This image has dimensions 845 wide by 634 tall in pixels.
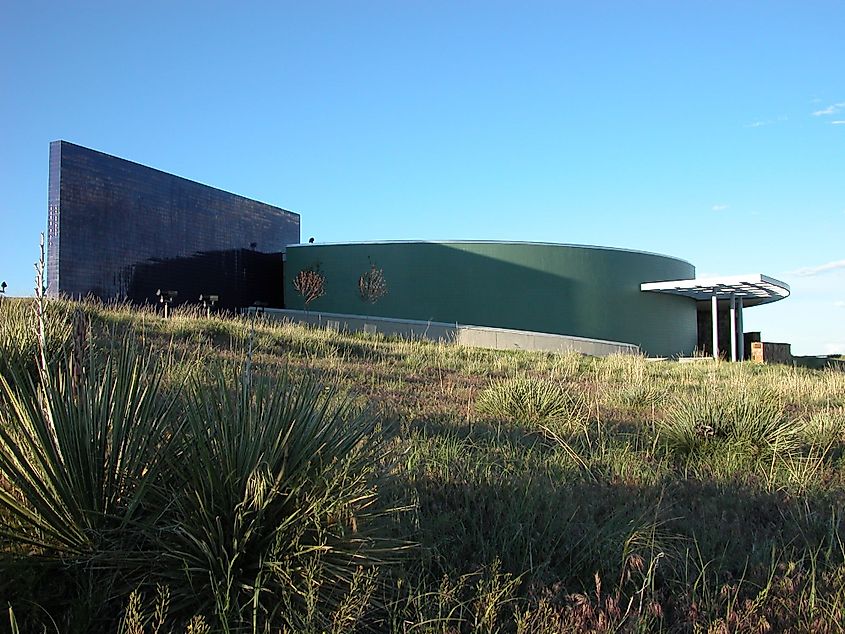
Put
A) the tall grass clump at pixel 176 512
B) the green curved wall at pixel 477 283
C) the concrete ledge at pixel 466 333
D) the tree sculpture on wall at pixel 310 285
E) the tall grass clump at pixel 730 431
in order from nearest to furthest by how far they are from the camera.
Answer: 1. the tall grass clump at pixel 176 512
2. the tall grass clump at pixel 730 431
3. the concrete ledge at pixel 466 333
4. the tree sculpture on wall at pixel 310 285
5. the green curved wall at pixel 477 283

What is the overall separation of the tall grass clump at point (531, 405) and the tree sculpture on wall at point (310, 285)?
22771mm

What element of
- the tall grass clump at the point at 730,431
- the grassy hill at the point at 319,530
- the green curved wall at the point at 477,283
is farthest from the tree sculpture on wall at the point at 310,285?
the grassy hill at the point at 319,530

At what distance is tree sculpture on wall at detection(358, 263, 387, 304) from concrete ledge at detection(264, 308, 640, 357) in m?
2.76

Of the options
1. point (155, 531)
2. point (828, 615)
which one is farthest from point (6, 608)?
point (828, 615)

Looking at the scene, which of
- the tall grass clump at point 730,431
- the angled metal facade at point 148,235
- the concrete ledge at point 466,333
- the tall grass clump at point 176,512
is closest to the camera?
the tall grass clump at point 176,512

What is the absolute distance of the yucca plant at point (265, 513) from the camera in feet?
9.55

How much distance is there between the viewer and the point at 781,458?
6430 millimetres

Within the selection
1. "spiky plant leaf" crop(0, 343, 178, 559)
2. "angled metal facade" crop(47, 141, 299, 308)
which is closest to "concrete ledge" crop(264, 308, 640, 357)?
"angled metal facade" crop(47, 141, 299, 308)

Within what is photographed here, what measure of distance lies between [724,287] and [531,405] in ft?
86.5

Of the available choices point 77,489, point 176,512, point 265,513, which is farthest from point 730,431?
point 77,489

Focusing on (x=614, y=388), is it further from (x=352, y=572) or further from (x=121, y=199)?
(x=121, y=199)

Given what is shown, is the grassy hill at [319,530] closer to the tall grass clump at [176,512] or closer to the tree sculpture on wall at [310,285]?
the tall grass clump at [176,512]

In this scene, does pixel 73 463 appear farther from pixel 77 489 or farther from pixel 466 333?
pixel 466 333

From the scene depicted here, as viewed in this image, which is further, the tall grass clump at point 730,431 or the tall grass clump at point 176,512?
the tall grass clump at point 730,431
